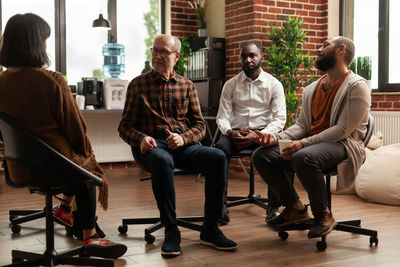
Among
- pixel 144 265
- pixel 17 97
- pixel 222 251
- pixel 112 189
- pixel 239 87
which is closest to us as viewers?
pixel 17 97

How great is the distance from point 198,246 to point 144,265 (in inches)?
16.2

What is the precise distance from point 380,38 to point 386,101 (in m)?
0.68

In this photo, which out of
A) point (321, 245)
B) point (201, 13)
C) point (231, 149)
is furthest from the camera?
point (201, 13)

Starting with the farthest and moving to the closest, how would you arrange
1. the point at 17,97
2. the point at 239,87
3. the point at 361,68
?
1. the point at 361,68
2. the point at 239,87
3. the point at 17,97

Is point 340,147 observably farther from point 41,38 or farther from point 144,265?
point 41,38

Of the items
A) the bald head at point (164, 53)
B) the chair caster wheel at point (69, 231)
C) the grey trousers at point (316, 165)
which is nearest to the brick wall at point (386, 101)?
the grey trousers at point (316, 165)

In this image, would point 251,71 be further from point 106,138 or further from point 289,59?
point 106,138

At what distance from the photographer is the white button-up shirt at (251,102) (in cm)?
365

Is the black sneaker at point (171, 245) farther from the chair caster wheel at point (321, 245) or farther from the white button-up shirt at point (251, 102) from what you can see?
the white button-up shirt at point (251, 102)

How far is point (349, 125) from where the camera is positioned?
9.04 ft

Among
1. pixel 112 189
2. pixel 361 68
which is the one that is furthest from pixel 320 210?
pixel 361 68

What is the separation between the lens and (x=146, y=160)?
2748 mm

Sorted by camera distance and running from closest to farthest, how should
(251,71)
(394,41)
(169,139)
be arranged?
(169,139)
(251,71)
(394,41)

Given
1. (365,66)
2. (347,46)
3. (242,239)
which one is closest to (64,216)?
(242,239)
